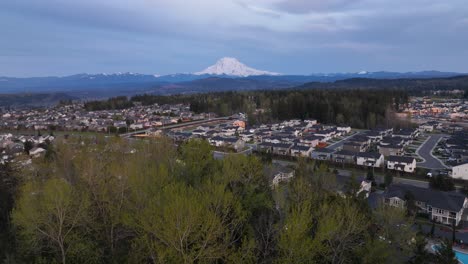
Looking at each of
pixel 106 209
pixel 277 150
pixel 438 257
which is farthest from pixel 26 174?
pixel 277 150

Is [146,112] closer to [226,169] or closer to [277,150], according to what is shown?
[277,150]

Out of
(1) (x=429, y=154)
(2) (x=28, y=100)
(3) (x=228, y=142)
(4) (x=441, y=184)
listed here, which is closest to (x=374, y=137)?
(1) (x=429, y=154)

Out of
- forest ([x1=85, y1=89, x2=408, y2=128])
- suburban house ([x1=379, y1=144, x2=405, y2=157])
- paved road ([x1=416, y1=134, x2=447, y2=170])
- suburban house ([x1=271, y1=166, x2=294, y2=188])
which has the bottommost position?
paved road ([x1=416, y1=134, x2=447, y2=170])

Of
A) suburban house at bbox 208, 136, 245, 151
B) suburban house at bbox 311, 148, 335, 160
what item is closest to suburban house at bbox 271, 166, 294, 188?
suburban house at bbox 311, 148, 335, 160

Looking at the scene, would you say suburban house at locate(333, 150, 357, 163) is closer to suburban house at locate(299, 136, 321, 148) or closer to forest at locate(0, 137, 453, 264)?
suburban house at locate(299, 136, 321, 148)

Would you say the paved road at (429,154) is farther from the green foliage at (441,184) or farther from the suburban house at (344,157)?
the green foliage at (441,184)

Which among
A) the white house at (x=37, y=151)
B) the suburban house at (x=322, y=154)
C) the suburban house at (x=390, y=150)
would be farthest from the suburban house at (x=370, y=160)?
the white house at (x=37, y=151)
